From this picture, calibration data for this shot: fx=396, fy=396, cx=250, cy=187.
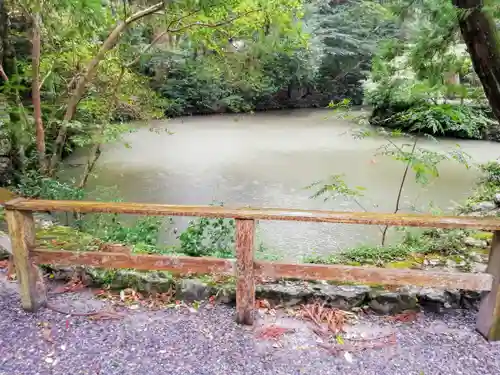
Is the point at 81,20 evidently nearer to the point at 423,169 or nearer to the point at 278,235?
the point at 423,169

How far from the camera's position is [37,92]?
4277mm

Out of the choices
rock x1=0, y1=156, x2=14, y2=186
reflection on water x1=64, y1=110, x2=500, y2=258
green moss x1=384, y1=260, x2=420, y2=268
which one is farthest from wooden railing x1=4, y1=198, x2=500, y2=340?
rock x1=0, y1=156, x2=14, y2=186

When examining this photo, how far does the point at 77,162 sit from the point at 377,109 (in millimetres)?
9070

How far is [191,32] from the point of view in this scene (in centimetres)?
456

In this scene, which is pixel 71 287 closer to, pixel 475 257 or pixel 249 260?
pixel 249 260

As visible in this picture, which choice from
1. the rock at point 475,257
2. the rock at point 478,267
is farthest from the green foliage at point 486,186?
the rock at point 478,267

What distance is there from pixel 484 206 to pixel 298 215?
4050mm

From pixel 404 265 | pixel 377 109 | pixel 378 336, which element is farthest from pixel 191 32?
pixel 377 109

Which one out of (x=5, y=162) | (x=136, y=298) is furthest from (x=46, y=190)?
(x=136, y=298)

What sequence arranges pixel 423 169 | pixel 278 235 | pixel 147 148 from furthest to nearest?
pixel 147 148
pixel 278 235
pixel 423 169

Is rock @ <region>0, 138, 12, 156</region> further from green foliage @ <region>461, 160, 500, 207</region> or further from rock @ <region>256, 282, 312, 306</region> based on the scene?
green foliage @ <region>461, 160, 500, 207</region>

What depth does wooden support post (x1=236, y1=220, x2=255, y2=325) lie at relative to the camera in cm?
192

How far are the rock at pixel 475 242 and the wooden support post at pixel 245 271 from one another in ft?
7.21

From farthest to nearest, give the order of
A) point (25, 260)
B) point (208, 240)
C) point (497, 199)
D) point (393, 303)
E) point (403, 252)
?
1. point (497, 199)
2. point (208, 240)
3. point (403, 252)
4. point (393, 303)
5. point (25, 260)
